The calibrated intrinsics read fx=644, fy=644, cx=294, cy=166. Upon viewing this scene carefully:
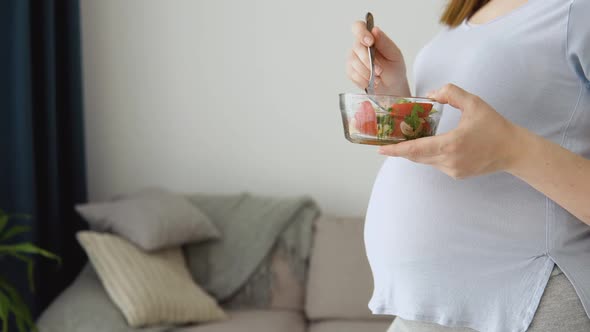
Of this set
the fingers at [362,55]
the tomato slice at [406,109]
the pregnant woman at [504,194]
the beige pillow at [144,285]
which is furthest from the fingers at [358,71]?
the beige pillow at [144,285]

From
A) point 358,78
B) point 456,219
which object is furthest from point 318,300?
point 456,219

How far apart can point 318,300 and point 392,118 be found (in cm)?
158

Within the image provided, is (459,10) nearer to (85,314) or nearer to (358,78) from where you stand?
(358,78)

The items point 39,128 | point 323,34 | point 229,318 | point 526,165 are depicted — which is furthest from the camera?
point 323,34

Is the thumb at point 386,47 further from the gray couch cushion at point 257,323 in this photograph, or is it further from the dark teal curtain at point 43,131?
the dark teal curtain at point 43,131

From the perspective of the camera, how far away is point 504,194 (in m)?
0.86

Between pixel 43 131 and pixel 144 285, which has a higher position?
pixel 43 131

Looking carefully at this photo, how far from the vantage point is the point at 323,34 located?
262 cm

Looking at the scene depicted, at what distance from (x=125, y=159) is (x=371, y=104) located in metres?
2.06

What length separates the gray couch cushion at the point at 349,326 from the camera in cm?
215

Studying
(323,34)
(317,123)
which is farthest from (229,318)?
(323,34)

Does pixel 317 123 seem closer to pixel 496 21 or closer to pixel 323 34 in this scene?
pixel 323 34

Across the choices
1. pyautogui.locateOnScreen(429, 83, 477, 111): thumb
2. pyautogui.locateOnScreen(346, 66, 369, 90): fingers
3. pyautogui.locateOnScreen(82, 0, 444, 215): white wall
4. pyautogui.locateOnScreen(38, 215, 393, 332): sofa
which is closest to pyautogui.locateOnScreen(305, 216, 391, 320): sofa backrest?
pyautogui.locateOnScreen(38, 215, 393, 332): sofa

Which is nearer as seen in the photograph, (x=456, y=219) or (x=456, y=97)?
(x=456, y=97)
